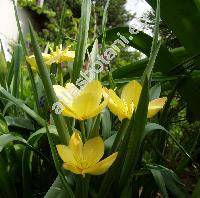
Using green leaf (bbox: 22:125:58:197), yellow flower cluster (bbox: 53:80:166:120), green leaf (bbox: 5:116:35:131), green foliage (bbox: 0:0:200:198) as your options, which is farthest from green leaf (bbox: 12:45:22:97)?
yellow flower cluster (bbox: 53:80:166:120)

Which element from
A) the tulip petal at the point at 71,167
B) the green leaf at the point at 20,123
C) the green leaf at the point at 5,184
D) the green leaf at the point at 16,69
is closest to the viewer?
the tulip petal at the point at 71,167

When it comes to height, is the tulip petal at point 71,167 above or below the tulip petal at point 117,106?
below

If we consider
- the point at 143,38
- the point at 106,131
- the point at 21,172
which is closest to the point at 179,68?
the point at 143,38

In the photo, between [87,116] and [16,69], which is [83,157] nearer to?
[87,116]

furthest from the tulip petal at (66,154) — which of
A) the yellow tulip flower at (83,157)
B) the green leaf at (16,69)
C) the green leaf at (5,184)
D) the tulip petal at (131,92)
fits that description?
the green leaf at (16,69)

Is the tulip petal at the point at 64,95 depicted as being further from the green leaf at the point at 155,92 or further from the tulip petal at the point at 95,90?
the green leaf at the point at 155,92

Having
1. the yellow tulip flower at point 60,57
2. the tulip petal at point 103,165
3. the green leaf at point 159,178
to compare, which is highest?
the yellow tulip flower at point 60,57

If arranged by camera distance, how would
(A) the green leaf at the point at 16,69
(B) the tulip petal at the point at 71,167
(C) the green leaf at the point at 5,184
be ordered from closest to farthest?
(B) the tulip petal at the point at 71,167 → (C) the green leaf at the point at 5,184 → (A) the green leaf at the point at 16,69

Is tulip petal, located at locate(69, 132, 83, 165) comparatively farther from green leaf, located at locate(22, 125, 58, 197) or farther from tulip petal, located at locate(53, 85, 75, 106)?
green leaf, located at locate(22, 125, 58, 197)

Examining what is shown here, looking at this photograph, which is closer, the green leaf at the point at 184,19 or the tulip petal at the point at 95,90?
the tulip petal at the point at 95,90
